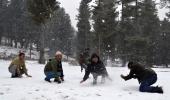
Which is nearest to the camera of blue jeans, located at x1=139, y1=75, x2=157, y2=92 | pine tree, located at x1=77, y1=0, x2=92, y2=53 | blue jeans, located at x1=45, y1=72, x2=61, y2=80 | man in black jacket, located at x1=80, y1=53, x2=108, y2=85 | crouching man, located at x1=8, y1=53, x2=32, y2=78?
blue jeans, located at x1=139, y1=75, x2=157, y2=92

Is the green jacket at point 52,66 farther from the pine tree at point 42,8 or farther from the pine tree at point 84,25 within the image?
the pine tree at point 84,25

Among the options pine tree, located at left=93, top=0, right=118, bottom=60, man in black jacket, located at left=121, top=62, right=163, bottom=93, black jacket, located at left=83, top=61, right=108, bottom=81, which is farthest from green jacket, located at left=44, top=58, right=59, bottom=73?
pine tree, located at left=93, top=0, right=118, bottom=60

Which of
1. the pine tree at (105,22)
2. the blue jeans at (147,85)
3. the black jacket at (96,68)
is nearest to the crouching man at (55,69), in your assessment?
the black jacket at (96,68)

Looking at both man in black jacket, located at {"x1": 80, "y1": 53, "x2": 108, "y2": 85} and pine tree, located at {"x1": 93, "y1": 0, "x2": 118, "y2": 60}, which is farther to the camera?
pine tree, located at {"x1": 93, "y1": 0, "x2": 118, "y2": 60}

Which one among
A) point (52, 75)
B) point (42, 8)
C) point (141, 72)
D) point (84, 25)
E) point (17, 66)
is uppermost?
point (84, 25)

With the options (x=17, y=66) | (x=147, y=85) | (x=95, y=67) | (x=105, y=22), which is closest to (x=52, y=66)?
(x=95, y=67)

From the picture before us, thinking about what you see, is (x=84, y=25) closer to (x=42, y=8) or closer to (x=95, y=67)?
(x=42, y=8)

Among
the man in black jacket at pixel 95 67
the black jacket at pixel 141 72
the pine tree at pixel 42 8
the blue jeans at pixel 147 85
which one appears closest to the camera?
the blue jeans at pixel 147 85

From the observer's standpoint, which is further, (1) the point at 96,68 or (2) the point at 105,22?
(2) the point at 105,22

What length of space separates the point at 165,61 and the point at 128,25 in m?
17.4

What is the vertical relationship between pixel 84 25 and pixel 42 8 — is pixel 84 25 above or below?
above

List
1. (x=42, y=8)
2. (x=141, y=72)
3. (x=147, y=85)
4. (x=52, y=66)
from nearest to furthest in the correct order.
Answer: (x=147, y=85) < (x=141, y=72) < (x=52, y=66) < (x=42, y=8)

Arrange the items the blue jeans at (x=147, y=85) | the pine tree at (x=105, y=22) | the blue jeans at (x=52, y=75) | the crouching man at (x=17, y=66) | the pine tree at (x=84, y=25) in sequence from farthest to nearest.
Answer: the pine tree at (x=84, y=25)
the pine tree at (x=105, y=22)
the crouching man at (x=17, y=66)
the blue jeans at (x=52, y=75)
the blue jeans at (x=147, y=85)

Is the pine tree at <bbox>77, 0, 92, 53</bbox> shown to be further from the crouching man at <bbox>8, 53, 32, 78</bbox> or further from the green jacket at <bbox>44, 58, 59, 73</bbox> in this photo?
the green jacket at <bbox>44, 58, 59, 73</bbox>
